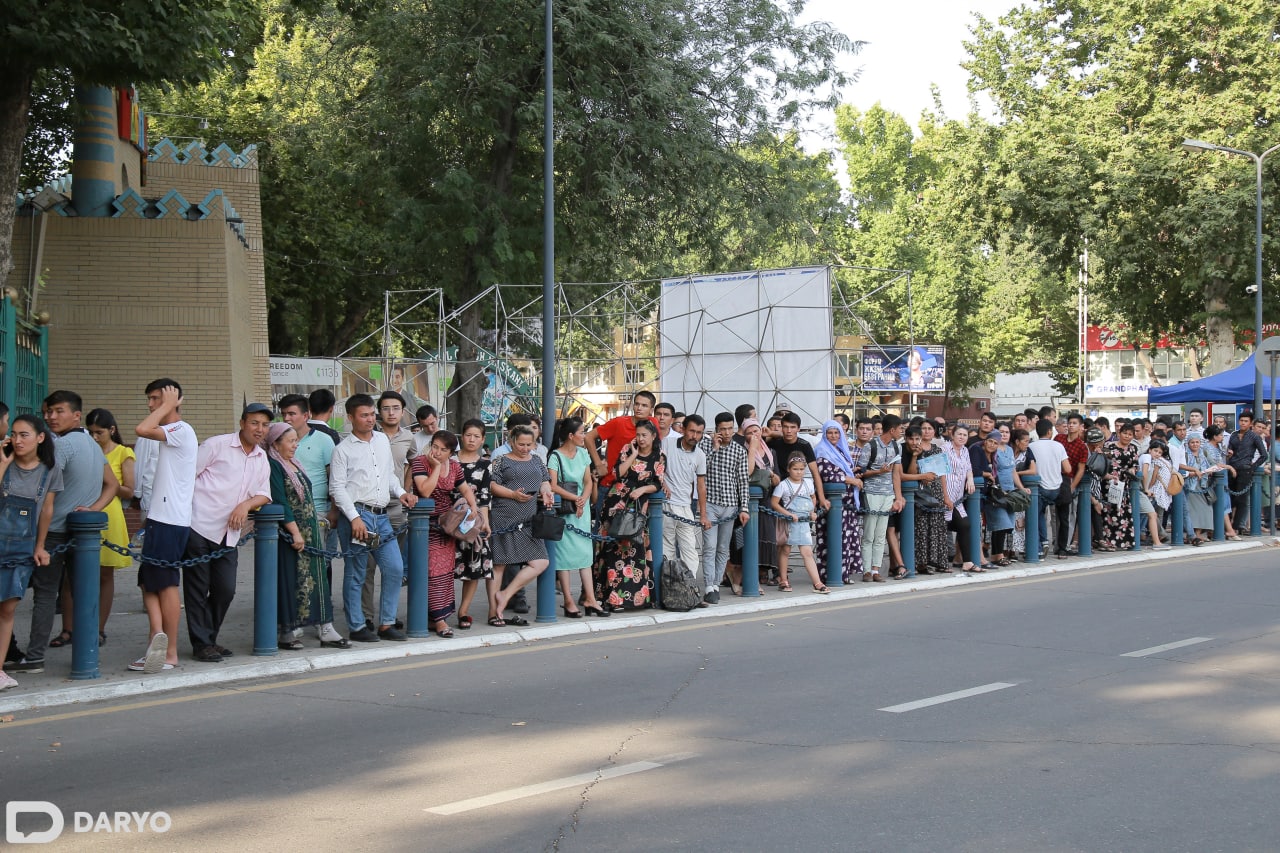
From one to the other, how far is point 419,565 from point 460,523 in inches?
19.6

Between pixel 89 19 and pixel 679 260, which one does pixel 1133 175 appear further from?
pixel 89 19

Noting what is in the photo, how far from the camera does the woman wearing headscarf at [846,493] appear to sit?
13.9 meters

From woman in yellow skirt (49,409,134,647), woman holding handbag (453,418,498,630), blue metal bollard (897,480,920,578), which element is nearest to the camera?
woman in yellow skirt (49,409,134,647)

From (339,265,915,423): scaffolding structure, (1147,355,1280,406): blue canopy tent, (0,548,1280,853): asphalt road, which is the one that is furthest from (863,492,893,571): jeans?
(1147,355,1280,406): blue canopy tent

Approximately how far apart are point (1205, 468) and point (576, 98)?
500 inches

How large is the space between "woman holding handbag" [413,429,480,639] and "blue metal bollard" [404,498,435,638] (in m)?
0.07

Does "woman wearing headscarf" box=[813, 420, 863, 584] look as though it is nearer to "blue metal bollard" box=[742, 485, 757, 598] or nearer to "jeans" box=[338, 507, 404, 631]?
"blue metal bollard" box=[742, 485, 757, 598]

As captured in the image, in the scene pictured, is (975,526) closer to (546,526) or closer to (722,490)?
(722,490)

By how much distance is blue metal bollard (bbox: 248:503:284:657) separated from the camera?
9.02 meters

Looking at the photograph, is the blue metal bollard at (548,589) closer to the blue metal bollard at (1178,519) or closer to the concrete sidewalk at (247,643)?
the concrete sidewalk at (247,643)

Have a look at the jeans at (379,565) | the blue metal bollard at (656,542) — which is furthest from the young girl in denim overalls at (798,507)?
the jeans at (379,565)

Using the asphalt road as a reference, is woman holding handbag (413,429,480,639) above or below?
above

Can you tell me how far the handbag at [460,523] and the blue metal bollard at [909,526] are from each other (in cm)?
612

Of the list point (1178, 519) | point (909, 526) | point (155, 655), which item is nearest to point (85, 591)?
point (155, 655)
